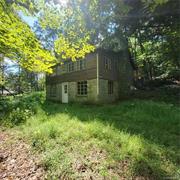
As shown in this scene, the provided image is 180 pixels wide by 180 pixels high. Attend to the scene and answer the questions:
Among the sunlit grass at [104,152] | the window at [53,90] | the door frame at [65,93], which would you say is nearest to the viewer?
the sunlit grass at [104,152]

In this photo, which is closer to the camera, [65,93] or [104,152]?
[104,152]

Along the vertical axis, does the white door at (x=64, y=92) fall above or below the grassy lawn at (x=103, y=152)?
above

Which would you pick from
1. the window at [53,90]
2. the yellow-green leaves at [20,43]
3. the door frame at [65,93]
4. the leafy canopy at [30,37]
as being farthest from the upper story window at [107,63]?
the yellow-green leaves at [20,43]

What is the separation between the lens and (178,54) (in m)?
19.7

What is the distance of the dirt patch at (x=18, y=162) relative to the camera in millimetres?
3697

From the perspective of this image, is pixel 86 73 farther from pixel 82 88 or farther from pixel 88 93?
pixel 88 93

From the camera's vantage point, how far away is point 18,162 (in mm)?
4273

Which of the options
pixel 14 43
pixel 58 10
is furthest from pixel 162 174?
pixel 58 10

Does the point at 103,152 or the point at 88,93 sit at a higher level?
the point at 88,93

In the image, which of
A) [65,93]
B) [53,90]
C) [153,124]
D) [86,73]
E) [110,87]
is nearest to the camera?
[153,124]

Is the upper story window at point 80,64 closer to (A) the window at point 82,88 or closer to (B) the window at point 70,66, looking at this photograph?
(B) the window at point 70,66

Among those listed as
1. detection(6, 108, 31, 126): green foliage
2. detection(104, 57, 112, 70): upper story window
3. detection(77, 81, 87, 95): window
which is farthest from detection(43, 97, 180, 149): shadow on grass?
detection(104, 57, 112, 70): upper story window

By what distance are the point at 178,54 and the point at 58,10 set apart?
18141 mm

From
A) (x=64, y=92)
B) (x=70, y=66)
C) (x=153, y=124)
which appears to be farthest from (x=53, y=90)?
(x=153, y=124)
